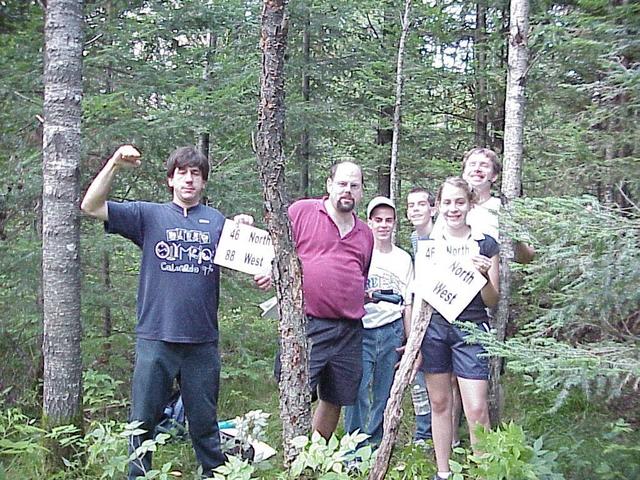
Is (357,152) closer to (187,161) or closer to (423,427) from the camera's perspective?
(423,427)

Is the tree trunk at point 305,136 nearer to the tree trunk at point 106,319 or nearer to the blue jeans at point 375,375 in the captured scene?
the tree trunk at point 106,319

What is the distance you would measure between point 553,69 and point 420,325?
133 inches

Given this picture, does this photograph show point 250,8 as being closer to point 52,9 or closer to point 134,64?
point 134,64

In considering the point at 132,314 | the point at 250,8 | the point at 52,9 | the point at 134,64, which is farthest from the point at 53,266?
the point at 250,8

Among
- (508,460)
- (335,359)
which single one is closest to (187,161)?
(335,359)

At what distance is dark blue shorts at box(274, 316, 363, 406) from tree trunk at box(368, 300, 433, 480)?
0.56m

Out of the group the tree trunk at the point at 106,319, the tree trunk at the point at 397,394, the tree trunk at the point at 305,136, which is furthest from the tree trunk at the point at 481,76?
the tree trunk at the point at 397,394

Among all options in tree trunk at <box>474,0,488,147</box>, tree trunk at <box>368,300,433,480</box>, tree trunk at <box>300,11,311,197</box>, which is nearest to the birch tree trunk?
tree trunk at <box>474,0,488,147</box>

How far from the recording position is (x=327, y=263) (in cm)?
397

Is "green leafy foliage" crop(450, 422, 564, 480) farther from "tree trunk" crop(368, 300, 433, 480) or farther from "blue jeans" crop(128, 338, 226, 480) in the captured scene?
"blue jeans" crop(128, 338, 226, 480)

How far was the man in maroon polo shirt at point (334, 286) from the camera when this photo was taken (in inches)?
156

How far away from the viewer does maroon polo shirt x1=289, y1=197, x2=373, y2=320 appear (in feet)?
13.0

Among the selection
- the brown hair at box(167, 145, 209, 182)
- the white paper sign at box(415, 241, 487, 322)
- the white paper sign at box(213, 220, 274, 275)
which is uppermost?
the brown hair at box(167, 145, 209, 182)

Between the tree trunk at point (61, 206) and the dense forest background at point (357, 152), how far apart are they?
42 centimetres
